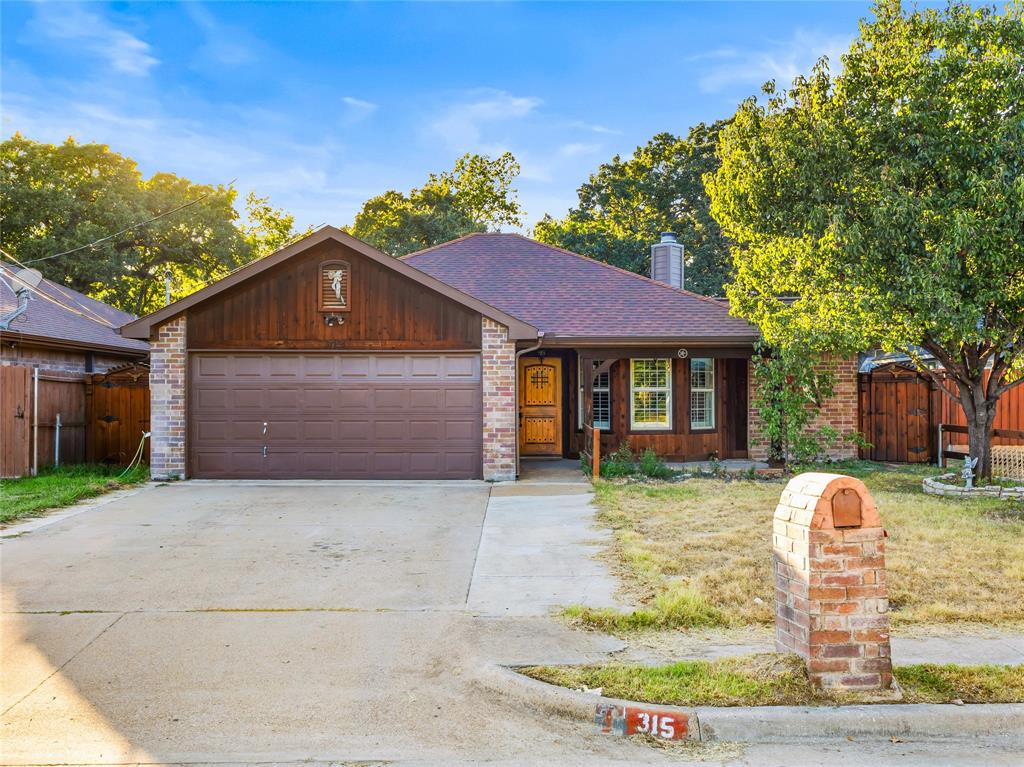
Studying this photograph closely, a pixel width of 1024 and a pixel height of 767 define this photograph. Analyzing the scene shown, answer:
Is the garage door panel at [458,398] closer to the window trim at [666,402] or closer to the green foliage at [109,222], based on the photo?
the window trim at [666,402]

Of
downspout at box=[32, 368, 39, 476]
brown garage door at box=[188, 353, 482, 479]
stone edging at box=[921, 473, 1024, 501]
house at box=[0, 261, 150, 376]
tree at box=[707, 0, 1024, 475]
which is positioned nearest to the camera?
tree at box=[707, 0, 1024, 475]

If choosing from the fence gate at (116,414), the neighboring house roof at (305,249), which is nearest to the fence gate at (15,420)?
the fence gate at (116,414)

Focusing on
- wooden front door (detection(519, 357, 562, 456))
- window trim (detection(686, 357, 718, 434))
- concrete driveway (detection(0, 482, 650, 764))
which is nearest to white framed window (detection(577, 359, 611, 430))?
wooden front door (detection(519, 357, 562, 456))

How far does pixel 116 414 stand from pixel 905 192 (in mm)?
14735

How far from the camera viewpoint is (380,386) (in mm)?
13539

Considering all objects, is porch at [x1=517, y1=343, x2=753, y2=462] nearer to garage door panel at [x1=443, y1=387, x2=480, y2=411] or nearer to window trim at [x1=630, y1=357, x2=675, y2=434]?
window trim at [x1=630, y1=357, x2=675, y2=434]

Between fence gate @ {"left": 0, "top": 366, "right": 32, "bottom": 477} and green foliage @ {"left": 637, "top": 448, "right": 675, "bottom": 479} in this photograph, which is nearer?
fence gate @ {"left": 0, "top": 366, "right": 32, "bottom": 477}

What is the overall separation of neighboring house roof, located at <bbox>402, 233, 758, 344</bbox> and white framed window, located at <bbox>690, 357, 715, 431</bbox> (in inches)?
41.1

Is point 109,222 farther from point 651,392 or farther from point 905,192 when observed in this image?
point 905,192

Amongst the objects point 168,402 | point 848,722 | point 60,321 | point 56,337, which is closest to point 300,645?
point 848,722

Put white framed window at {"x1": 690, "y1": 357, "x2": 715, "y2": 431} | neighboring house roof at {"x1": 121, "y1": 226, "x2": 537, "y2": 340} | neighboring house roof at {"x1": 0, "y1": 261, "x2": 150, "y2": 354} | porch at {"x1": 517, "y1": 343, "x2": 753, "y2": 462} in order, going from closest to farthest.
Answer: neighboring house roof at {"x1": 121, "y1": 226, "x2": 537, "y2": 340}
neighboring house roof at {"x1": 0, "y1": 261, "x2": 150, "y2": 354}
porch at {"x1": 517, "y1": 343, "x2": 753, "y2": 462}
white framed window at {"x1": 690, "y1": 357, "x2": 715, "y2": 431}

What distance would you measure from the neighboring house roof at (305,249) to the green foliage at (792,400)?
439 cm

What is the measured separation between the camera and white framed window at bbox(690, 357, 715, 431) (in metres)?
15.6

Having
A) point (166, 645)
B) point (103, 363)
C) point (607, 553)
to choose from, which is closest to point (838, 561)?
point (607, 553)
